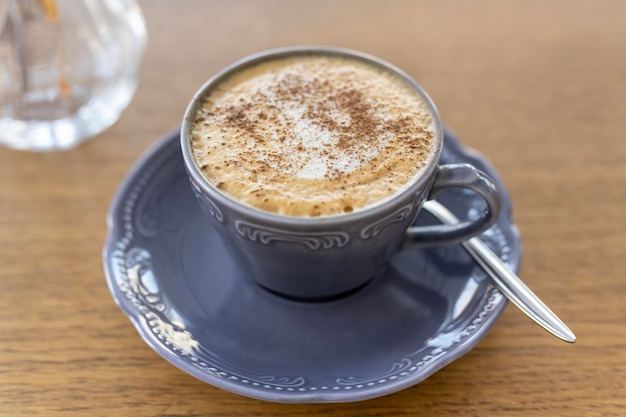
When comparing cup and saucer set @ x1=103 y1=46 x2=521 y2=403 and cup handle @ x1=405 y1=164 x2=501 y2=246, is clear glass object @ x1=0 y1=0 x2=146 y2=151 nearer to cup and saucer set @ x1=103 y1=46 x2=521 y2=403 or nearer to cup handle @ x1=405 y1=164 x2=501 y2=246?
cup and saucer set @ x1=103 y1=46 x2=521 y2=403

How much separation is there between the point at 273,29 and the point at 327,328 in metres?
0.99

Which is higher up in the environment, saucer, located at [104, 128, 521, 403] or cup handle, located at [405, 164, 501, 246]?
cup handle, located at [405, 164, 501, 246]

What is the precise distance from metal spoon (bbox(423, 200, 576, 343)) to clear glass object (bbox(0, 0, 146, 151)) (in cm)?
85

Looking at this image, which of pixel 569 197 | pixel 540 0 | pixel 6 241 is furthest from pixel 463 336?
pixel 540 0

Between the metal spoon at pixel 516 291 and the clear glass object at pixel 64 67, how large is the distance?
854 millimetres

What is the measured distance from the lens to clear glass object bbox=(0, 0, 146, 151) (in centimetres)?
135

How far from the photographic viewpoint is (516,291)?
0.99 metres

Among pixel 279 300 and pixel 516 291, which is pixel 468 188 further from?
pixel 279 300

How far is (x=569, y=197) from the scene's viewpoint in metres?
1.27

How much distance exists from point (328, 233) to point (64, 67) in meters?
0.86

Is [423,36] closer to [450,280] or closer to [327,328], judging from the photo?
[450,280]

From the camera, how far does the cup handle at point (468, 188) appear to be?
0.96m

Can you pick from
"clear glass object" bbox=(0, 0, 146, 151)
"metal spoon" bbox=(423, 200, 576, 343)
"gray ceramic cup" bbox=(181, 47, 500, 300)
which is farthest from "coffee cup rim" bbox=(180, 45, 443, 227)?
"clear glass object" bbox=(0, 0, 146, 151)

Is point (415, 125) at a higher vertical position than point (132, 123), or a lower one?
higher
